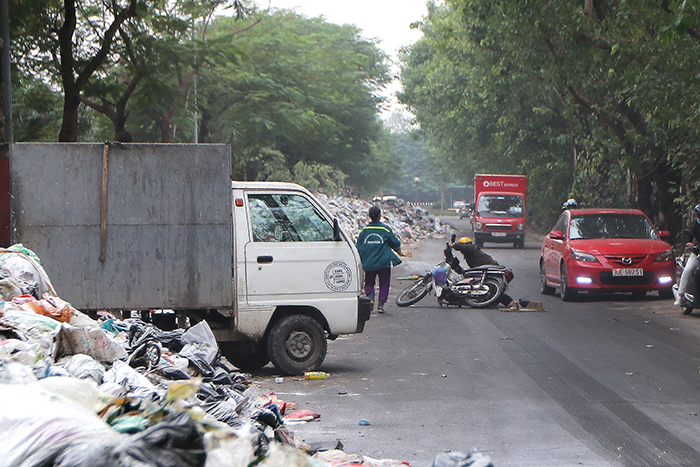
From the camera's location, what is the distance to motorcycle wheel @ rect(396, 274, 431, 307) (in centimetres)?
1567

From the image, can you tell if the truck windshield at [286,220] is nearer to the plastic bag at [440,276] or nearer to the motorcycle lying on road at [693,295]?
the plastic bag at [440,276]

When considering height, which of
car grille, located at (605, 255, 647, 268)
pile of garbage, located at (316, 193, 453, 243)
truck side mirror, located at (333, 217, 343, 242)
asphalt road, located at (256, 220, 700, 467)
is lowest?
asphalt road, located at (256, 220, 700, 467)

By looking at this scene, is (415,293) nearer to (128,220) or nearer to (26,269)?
(128,220)

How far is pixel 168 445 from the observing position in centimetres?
322

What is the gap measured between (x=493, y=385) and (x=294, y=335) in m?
2.14

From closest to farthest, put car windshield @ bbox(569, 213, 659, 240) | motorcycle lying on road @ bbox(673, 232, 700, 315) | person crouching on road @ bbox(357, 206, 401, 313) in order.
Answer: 1. motorcycle lying on road @ bbox(673, 232, 700, 315)
2. person crouching on road @ bbox(357, 206, 401, 313)
3. car windshield @ bbox(569, 213, 659, 240)

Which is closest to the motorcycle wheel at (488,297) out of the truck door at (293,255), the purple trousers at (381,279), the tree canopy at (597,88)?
the purple trousers at (381,279)

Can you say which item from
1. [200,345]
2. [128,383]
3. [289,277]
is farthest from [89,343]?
[289,277]

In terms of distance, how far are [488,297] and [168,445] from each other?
1239 centimetres

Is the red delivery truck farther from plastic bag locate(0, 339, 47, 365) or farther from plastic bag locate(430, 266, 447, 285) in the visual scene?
plastic bag locate(0, 339, 47, 365)

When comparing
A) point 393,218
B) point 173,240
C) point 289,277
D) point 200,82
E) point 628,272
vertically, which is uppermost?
point 200,82

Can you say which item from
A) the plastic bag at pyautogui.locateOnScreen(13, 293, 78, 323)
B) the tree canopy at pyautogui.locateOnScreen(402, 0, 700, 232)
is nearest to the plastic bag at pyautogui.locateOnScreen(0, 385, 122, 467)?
the plastic bag at pyautogui.locateOnScreen(13, 293, 78, 323)

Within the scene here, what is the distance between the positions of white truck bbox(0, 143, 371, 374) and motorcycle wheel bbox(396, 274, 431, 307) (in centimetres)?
693

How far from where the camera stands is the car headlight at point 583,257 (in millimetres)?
15312
